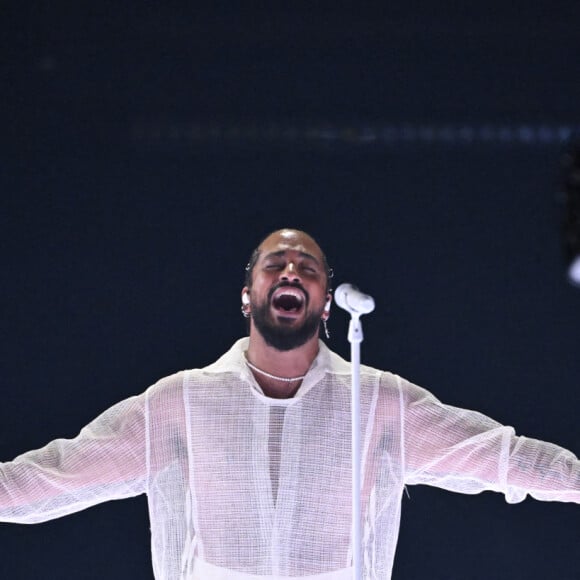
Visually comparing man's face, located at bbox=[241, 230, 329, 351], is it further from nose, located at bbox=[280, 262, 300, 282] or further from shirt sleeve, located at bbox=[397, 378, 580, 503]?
shirt sleeve, located at bbox=[397, 378, 580, 503]

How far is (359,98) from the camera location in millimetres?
2656

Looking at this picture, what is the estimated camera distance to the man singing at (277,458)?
6.97 feet

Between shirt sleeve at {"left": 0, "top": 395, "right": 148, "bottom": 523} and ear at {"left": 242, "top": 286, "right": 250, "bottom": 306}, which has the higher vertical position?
ear at {"left": 242, "top": 286, "right": 250, "bottom": 306}

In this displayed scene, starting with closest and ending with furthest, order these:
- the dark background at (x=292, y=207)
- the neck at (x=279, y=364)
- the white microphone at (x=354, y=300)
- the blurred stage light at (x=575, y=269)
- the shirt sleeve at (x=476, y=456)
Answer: the blurred stage light at (x=575, y=269), the white microphone at (x=354, y=300), the shirt sleeve at (x=476, y=456), the neck at (x=279, y=364), the dark background at (x=292, y=207)

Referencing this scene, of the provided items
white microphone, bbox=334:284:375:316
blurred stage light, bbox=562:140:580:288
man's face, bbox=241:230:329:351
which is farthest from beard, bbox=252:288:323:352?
blurred stage light, bbox=562:140:580:288

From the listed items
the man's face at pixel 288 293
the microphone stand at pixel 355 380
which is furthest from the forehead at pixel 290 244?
the microphone stand at pixel 355 380

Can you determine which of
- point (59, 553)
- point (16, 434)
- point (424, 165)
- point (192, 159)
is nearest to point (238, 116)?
point (192, 159)

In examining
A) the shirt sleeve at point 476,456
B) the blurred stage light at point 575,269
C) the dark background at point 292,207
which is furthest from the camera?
the dark background at point 292,207

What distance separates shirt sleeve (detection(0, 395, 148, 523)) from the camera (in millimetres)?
2126

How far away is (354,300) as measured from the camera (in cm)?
178

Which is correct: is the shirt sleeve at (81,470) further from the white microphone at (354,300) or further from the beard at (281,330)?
the white microphone at (354,300)

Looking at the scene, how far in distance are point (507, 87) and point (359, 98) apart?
0.33 m

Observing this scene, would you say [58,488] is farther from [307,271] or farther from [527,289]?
[527,289]

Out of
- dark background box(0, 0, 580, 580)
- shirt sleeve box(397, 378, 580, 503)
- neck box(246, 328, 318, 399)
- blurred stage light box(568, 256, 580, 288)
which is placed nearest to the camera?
blurred stage light box(568, 256, 580, 288)
